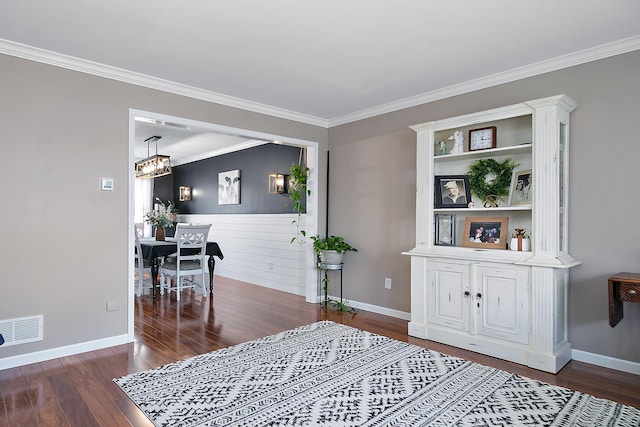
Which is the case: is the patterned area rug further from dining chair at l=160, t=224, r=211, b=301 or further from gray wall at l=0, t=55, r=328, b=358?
dining chair at l=160, t=224, r=211, b=301

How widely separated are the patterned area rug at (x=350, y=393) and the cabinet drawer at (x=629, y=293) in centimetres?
69

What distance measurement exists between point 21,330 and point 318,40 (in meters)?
3.29

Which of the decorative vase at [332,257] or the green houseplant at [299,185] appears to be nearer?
the decorative vase at [332,257]

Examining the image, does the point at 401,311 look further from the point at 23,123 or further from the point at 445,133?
the point at 23,123

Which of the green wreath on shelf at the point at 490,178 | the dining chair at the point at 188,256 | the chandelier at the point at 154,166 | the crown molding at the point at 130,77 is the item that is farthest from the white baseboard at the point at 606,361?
the chandelier at the point at 154,166

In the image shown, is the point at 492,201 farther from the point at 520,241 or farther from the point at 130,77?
the point at 130,77

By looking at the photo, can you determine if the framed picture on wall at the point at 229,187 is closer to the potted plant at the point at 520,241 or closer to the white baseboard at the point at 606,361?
the potted plant at the point at 520,241

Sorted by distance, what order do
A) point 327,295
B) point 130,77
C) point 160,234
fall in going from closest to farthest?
point 130,77
point 327,295
point 160,234

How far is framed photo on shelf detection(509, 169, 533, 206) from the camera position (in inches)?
132

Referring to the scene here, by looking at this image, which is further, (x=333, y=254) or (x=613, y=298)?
(x=333, y=254)

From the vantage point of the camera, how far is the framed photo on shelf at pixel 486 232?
3.49 meters

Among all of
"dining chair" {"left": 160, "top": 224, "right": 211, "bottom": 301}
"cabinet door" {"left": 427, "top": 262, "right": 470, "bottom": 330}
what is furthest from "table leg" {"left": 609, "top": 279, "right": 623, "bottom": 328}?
"dining chair" {"left": 160, "top": 224, "right": 211, "bottom": 301}

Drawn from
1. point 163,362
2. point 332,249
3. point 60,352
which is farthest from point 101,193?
point 332,249

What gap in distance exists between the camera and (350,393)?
2.54m
